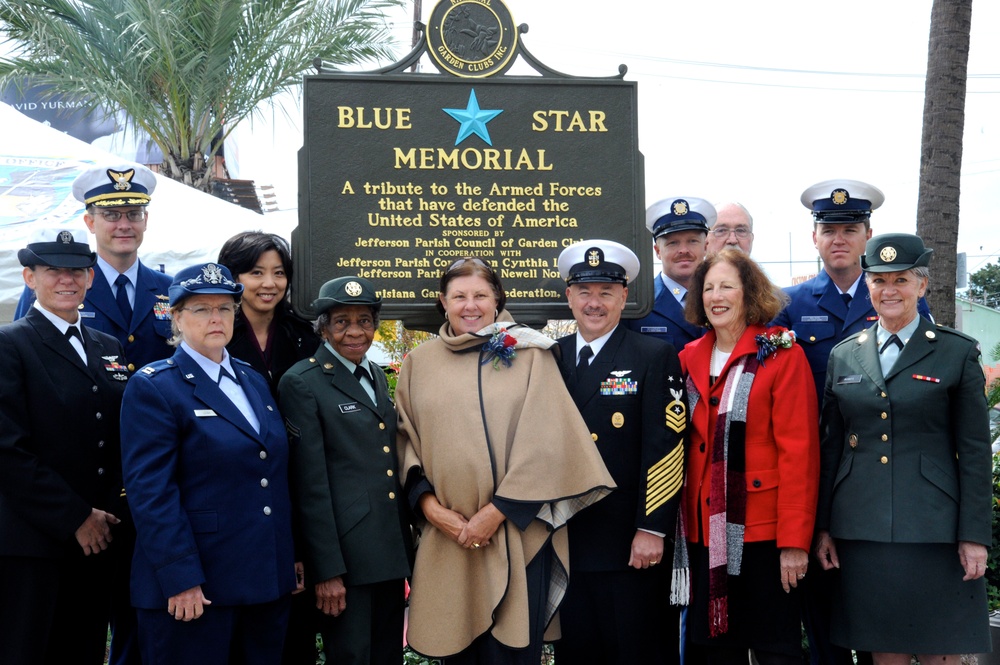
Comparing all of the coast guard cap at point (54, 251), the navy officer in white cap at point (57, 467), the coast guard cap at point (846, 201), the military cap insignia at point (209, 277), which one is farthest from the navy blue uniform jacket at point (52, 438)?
the coast guard cap at point (846, 201)

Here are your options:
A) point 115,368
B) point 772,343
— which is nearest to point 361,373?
point 115,368

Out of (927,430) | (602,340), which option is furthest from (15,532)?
(927,430)

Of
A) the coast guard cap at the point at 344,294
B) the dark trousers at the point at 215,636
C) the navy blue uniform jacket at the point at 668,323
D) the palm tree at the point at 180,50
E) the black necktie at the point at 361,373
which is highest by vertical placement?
the palm tree at the point at 180,50

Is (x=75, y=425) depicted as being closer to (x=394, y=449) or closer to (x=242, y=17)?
(x=394, y=449)

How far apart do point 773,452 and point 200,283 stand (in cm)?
256

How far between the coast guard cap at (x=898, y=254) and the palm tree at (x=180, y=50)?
1135 centimetres

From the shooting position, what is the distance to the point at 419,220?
16.6ft

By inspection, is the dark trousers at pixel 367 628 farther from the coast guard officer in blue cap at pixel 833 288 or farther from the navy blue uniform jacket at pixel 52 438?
the coast guard officer in blue cap at pixel 833 288

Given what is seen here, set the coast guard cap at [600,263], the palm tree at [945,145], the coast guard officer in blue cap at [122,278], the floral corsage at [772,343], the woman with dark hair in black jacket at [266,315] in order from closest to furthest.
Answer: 1. the floral corsage at [772,343]
2. the coast guard cap at [600,263]
3. the woman with dark hair in black jacket at [266,315]
4. the coast guard officer in blue cap at [122,278]
5. the palm tree at [945,145]

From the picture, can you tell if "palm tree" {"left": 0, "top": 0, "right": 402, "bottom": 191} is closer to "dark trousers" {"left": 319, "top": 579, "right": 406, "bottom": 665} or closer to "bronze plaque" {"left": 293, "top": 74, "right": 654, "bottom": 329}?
"bronze plaque" {"left": 293, "top": 74, "right": 654, "bottom": 329}

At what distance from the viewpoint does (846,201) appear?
197 inches

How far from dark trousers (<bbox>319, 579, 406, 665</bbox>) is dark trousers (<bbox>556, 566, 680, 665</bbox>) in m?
0.76

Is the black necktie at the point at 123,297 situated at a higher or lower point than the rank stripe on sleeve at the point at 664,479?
higher

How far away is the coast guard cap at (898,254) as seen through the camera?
4211mm
